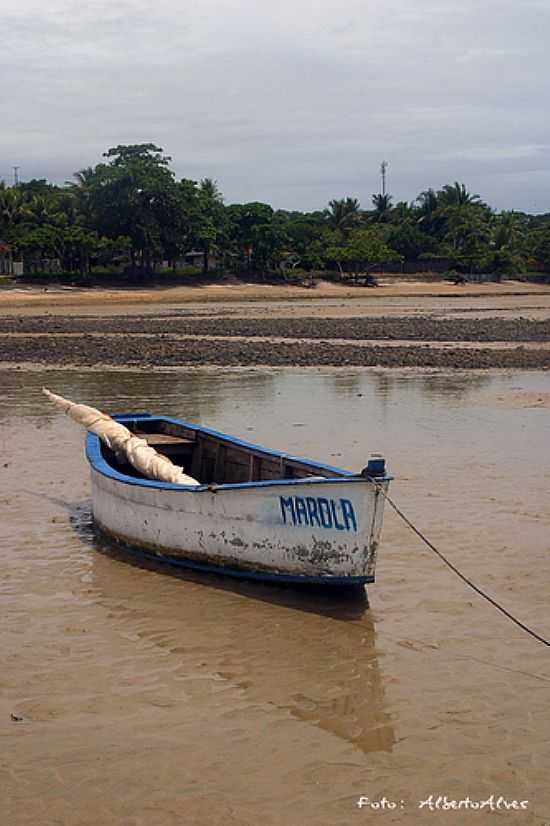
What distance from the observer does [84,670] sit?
6.75 metres

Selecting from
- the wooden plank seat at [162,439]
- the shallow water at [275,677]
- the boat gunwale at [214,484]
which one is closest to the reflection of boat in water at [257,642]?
→ the shallow water at [275,677]

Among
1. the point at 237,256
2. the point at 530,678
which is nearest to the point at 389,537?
the point at 530,678

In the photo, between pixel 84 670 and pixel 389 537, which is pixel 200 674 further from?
pixel 389 537

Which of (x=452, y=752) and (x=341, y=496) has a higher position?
(x=341, y=496)

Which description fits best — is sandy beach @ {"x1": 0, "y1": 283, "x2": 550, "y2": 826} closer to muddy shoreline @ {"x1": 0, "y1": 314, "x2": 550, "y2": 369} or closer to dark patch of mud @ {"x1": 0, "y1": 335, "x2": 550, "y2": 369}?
dark patch of mud @ {"x1": 0, "y1": 335, "x2": 550, "y2": 369}

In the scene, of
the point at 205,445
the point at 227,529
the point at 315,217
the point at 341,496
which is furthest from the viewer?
the point at 315,217

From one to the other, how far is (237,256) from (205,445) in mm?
66267

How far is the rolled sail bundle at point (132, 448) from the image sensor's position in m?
9.67

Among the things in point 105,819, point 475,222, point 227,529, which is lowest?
point 105,819

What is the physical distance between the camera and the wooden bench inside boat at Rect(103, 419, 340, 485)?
969cm

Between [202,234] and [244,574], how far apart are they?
62.6 metres

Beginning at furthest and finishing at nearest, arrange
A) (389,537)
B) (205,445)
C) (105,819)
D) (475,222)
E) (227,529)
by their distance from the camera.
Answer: (475,222)
(205,445)
(389,537)
(227,529)
(105,819)

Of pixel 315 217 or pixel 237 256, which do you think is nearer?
pixel 237 256

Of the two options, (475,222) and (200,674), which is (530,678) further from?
(475,222)
